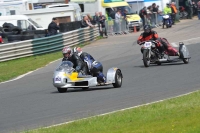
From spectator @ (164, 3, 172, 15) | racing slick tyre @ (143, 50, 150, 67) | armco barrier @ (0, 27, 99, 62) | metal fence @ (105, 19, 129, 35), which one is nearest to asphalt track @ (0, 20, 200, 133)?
racing slick tyre @ (143, 50, 150, 67)

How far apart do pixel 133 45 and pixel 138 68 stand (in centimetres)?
982

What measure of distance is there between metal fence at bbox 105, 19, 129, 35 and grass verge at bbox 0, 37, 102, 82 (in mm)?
11119

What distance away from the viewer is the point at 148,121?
932 cm

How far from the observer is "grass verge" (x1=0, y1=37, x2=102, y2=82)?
848 inches

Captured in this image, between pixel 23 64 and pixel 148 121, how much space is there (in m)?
15.7

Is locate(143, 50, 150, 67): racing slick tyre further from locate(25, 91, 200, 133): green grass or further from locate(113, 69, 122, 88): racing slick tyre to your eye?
locate(25, 91, 200, 133): green grass

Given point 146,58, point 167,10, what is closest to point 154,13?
point 167,10

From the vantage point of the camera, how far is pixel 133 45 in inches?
1183

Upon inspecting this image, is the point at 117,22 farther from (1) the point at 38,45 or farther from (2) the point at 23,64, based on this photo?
(2) the point at 23,64

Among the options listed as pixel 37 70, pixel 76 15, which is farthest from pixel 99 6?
pixel 37 70

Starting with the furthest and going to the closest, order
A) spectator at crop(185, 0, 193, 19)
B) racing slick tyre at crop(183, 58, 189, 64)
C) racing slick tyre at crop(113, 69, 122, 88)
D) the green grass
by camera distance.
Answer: spectator at crop(185, 0, 193, 19)
racing slick tyre at crop(183, 58, 189, 64)
racing slick tyre at crop(113, 69, 122, 88)
the green grass

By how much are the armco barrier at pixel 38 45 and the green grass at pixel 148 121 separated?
15.4 meters

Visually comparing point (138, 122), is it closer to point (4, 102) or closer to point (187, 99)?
point (187, 99)

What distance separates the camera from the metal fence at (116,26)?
1549 inches
